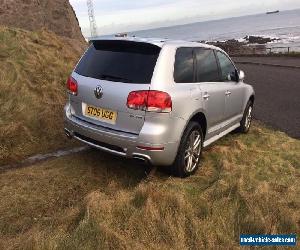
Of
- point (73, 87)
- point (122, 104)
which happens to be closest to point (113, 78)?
point (122, 104)

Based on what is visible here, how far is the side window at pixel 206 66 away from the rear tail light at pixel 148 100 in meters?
1.16

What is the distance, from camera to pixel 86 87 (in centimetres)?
536

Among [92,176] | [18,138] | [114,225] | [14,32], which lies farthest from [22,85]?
[114,225]

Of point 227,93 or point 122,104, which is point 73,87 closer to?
point 122,104

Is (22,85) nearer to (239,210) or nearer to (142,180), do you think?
(142,180)

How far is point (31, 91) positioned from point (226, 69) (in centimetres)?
419

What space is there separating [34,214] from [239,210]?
7.30 feet

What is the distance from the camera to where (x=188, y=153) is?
561 cm

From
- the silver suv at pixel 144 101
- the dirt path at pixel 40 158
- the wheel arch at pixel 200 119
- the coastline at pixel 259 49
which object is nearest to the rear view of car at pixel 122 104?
the silver suv at pixel 144 101

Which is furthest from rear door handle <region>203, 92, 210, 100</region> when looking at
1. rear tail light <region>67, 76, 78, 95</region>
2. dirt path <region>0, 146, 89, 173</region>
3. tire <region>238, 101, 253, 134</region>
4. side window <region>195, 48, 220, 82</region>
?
tire <region>238, 101, 253, 134</region>

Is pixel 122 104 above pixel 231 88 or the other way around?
above

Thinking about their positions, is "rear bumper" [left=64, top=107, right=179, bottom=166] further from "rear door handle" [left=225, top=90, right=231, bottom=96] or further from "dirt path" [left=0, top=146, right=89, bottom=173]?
"rear door handle" [left=225, top=90, right=231, bottom=96]

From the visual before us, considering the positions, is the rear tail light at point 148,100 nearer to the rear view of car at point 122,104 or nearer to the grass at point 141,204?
the rear view of car at point 122,104

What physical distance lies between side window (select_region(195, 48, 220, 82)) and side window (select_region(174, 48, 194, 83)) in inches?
8.1
